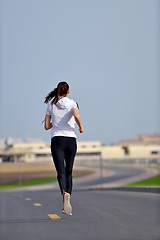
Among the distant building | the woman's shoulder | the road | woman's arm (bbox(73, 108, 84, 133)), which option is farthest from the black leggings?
the distant building

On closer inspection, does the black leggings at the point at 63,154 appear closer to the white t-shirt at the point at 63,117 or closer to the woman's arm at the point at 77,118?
the white t-shirt at the point at 63,117

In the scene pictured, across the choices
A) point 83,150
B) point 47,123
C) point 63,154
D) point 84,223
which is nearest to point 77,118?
point 47,123

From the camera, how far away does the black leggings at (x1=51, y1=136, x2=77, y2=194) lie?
7.91m

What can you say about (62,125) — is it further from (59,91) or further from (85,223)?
(85,223)

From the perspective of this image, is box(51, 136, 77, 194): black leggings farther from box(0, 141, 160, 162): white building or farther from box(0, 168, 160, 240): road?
box(0, 141, 160, 162): white building

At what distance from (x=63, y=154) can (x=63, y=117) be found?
58 cm

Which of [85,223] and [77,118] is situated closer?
[77,118]

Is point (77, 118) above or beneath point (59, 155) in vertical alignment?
above

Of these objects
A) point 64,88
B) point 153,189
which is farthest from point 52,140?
point 153,189

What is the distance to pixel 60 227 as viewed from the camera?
7.57 metres

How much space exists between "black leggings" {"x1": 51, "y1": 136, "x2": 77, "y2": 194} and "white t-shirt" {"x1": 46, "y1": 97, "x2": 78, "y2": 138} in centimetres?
9

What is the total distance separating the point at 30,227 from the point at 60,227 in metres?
0.49

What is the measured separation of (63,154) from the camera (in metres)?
8.03

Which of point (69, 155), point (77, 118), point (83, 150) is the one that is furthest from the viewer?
point (83, 150)
